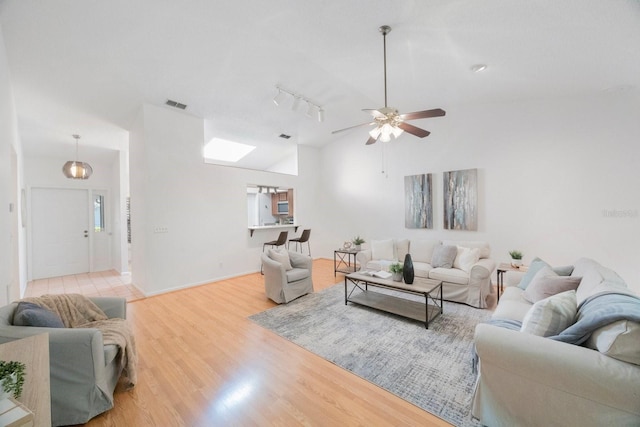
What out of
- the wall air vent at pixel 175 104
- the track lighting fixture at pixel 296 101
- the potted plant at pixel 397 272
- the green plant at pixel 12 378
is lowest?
the potted plant at pixel 397 272

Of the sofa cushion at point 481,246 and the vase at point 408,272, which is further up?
the sofa cushion at point 481,246

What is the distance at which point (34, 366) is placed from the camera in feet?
4.00

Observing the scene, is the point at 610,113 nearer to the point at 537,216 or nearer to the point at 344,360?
the point at 537,216

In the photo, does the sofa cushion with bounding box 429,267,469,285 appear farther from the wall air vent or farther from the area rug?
the wall air vent

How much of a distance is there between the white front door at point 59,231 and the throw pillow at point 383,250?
669cm

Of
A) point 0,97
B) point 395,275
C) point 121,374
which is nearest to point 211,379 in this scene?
point 121,374

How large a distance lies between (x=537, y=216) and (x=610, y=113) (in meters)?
1.66

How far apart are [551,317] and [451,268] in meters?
2.50

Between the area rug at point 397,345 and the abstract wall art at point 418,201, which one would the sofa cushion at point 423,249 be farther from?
the area rug at point 397,345

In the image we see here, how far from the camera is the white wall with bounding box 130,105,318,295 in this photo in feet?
13.8

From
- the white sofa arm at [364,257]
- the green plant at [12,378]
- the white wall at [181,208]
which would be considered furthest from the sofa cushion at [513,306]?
the white wall at [181,208]

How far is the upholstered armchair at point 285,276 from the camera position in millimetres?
3750

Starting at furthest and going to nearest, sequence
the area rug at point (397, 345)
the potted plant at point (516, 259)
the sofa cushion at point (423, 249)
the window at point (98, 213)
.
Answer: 1. the window at point (98, 213)
2. the sofa cushion at point (423, 249)
3. the potted plant at point (516, 259)
4. the area rug at point (397, 345)

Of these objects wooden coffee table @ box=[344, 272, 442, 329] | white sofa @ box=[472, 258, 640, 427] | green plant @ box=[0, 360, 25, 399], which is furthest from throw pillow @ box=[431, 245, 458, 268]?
green plant @ box=[0, 360, 25, 399]
